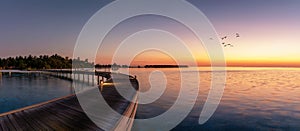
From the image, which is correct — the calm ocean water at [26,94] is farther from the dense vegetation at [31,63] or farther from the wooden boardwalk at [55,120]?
the dense vegetation at [31,63]

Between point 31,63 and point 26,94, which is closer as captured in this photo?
point 26,94

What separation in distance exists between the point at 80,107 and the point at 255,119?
13317 mm

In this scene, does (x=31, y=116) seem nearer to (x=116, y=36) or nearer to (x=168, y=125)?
(x=168, y=125)

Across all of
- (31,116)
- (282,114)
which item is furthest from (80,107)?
(282,114)

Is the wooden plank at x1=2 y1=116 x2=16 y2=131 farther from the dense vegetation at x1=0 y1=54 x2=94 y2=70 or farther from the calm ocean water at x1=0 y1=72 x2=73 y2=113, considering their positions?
the dense vegetation at x1=0 y1=54 x2=94 y2=70

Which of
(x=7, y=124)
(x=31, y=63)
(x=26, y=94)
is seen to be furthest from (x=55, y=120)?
(x=31, y=63)

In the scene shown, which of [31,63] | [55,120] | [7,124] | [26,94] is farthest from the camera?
[31,63]

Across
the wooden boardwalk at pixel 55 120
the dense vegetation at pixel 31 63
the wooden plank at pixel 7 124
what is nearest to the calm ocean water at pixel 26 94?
the wooden boardwalk at pixel 55 120

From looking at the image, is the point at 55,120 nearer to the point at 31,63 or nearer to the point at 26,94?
the point at 26,94

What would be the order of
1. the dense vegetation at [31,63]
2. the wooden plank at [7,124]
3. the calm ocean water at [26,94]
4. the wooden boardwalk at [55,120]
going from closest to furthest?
1. the wooden plank at [7,124]
2. the wooden boardwalk at [55,120]
3. the calm ocean water at [26,94]
4. the dense vegetation at [31,63]

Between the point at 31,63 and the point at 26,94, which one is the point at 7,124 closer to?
the point at 26,94

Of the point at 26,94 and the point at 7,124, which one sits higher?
the point at 7,124

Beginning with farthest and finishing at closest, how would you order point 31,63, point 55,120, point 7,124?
1. point 31,63
2. point 55,120
3. point 7,124

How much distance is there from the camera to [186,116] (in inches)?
720
